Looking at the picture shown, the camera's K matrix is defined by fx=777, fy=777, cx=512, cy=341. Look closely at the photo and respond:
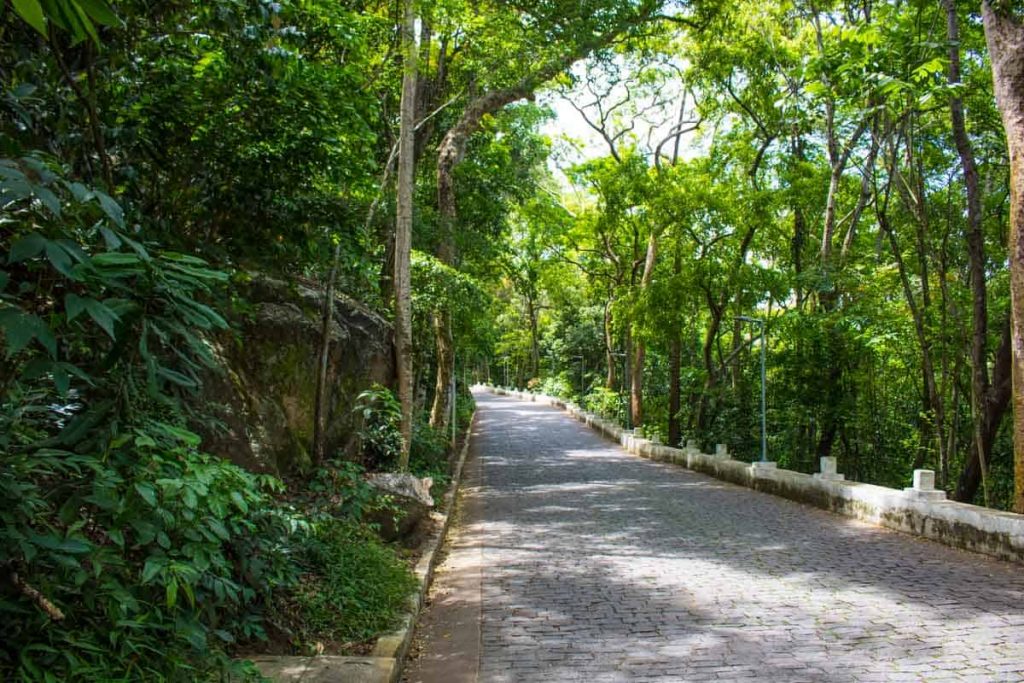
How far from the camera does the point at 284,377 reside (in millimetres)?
8586

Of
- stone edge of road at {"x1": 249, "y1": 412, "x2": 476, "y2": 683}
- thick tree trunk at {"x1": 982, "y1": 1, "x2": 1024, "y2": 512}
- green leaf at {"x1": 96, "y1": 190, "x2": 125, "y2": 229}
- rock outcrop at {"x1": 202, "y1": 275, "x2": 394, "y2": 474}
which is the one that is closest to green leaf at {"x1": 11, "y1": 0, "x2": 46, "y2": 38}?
green leaf at {"x1": 96, "y1": 190, "x2": 125, "y2": 229}

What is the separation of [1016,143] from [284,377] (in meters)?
9.22

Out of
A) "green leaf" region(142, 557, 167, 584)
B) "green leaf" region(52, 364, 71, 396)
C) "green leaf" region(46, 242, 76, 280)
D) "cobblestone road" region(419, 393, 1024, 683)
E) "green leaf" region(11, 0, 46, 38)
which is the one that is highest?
"green leaf" region(11, 0, 46, 38)

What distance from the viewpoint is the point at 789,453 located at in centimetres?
2017

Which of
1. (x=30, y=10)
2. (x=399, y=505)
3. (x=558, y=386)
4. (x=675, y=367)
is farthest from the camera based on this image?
(x=558, y=386)

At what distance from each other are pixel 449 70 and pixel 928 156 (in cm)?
962

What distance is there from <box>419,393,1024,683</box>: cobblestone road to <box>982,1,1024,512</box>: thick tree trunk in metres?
1.98

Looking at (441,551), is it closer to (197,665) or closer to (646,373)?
(197,665)

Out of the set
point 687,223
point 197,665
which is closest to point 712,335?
point 687,223

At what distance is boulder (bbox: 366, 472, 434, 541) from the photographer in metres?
8.55

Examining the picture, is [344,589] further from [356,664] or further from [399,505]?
[399,505]

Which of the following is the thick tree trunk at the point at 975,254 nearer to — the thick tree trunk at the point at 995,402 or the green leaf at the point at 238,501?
the thick tree trunk at the point at 995,402

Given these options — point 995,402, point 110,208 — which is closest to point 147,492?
point 110,208

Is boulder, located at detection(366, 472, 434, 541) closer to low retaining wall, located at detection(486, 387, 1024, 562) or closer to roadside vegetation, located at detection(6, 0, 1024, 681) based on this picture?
roadside vegetation, located at detection(6, 0, 1024, 681)
